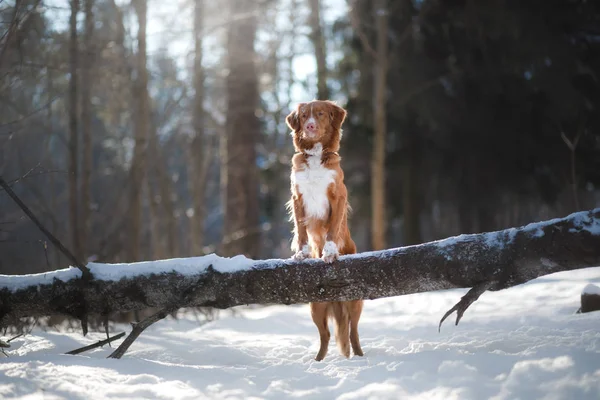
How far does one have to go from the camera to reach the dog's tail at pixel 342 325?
5051 mm

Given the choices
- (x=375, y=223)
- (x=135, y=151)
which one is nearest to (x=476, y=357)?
(x=375, y=223)

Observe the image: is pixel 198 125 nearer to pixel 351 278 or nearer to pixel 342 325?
pixel 342 325

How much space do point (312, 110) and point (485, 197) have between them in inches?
495

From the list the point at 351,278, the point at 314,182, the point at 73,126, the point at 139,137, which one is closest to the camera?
the point at 351,278

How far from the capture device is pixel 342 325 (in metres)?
5.09

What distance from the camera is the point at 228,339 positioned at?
6.37 metres

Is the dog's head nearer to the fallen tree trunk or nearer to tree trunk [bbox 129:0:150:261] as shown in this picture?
the fallen tree trunk

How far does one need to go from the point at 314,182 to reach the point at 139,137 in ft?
26.1

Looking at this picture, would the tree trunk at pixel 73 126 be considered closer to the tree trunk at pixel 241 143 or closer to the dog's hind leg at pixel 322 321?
the tree trunk at pixel 241 143

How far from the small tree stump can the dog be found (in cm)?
239

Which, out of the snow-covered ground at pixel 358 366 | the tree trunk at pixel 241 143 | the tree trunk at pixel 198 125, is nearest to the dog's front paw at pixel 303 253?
the snow-covered ground at pixel 358 366

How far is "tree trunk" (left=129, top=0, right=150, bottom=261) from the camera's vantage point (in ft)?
37.6

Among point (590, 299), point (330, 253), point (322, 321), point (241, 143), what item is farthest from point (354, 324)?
point (241, 143)

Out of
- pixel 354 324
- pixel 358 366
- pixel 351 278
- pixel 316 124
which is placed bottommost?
pixel 358 366
